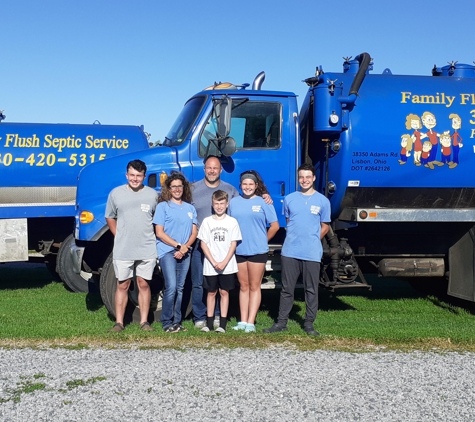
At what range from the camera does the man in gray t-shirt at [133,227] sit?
7.27m

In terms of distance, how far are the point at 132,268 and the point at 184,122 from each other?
2.02m

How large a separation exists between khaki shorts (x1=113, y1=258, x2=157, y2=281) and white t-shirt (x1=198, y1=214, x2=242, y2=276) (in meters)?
0.61

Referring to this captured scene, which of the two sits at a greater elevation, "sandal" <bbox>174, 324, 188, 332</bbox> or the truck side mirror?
the truck side mirror

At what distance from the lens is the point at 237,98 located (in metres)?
7.98

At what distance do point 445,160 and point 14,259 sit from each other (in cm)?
663

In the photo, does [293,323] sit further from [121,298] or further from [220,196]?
[121,298]

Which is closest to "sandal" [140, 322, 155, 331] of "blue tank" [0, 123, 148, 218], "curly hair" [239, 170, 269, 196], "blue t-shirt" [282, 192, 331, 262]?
"blue t-shirt" [282, 192, 331, 262]

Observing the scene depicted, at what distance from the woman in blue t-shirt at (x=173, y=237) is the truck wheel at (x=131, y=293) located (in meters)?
0.60

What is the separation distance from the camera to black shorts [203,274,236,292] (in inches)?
286

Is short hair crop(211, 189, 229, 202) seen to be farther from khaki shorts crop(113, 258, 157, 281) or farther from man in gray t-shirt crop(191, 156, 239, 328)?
khaki shorts crop(113, 258, 157, 281)

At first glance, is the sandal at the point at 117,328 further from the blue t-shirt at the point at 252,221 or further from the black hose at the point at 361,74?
the black hose at the point at 361,74

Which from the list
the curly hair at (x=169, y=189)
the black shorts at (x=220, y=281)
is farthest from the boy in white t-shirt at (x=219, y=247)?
the curly hair at (x=169, y=189)

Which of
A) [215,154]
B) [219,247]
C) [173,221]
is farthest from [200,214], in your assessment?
[215,154]

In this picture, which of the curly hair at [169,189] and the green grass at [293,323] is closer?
the green grass at [293,323]
